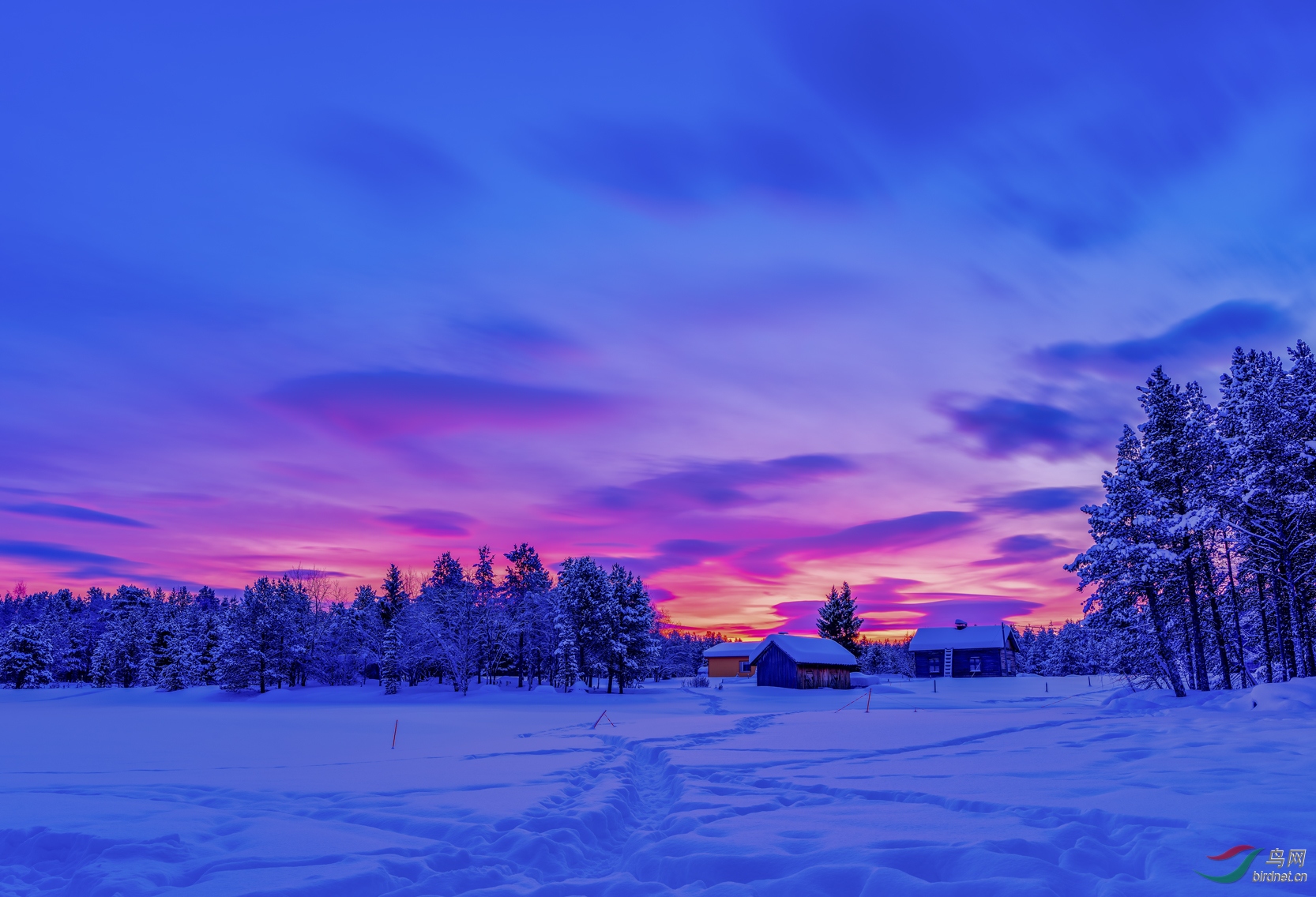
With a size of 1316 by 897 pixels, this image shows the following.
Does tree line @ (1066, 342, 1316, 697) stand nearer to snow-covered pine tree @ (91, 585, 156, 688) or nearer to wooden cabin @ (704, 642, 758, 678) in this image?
wooden cabin @ (704, 642, 758, 678)

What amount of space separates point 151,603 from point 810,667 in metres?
113

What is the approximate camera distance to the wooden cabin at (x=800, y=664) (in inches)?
2660

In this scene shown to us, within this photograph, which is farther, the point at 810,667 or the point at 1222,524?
the point at 810,667

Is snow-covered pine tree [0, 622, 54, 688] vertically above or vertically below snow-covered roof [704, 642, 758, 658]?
below

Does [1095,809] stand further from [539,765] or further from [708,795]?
[539,765]

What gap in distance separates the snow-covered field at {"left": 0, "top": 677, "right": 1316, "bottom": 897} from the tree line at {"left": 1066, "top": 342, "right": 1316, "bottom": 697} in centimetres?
903

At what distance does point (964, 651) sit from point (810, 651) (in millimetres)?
25867

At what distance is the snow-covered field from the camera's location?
24.9 feet

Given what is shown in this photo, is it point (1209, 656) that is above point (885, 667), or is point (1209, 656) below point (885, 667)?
above

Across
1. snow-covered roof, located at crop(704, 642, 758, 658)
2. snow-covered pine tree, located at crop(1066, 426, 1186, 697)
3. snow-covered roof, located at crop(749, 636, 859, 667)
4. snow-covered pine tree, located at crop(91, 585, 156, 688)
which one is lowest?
snow-covered pine tree, located at crop(91, 585, 156, 688)

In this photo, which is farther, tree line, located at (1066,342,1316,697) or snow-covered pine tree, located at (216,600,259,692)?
snow-covered pine tree, located at (216,600,259,692)

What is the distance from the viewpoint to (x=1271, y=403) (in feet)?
101

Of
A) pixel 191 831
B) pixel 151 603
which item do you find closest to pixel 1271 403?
pixel 191 831

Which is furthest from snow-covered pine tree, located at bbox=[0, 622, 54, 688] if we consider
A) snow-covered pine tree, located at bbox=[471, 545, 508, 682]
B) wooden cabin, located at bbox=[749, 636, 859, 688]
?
wooden cabin, located at bbox=[749, 636, 859, 688]
